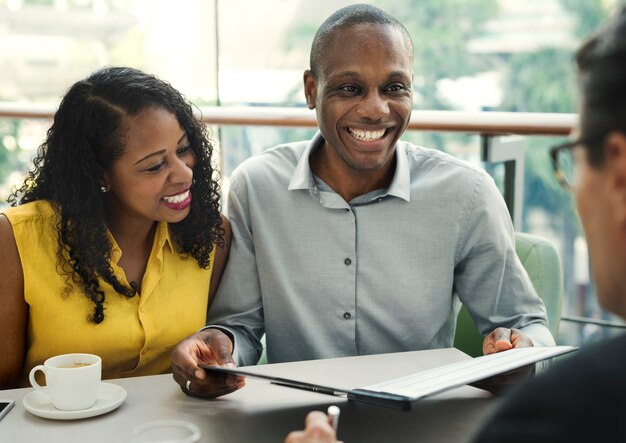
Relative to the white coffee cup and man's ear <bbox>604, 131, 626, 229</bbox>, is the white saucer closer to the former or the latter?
the white coffee cup

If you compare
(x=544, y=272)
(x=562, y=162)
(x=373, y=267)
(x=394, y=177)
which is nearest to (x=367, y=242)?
(x=373, y=267)

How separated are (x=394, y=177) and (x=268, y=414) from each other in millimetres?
696

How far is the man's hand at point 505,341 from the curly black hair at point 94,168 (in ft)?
2.03

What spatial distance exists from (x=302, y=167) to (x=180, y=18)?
1621mm

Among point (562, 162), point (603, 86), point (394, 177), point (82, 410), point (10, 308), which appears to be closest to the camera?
point (603, 86)

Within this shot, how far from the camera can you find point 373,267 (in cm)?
181

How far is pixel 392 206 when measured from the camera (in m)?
1.83

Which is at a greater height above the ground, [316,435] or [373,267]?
[373,267]

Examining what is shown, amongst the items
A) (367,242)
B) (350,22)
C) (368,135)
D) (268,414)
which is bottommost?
(268,414)

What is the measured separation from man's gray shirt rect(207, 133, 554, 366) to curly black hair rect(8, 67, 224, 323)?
0.13 metres

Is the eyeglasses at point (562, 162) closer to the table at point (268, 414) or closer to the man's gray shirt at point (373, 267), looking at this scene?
the table at point (268, 414)

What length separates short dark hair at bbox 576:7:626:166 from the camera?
0.71 m

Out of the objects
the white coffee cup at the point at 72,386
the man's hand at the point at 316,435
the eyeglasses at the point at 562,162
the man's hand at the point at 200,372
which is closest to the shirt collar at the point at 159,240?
the man's hand at the point at 200,372

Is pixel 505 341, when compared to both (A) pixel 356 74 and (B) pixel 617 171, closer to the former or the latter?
(A) pixel 356 74
